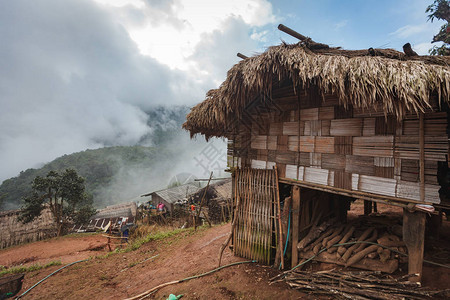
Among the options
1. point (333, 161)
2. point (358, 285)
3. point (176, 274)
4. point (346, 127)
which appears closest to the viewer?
point (358, 285)

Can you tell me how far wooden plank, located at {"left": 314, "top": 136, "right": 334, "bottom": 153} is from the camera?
12.1 feet

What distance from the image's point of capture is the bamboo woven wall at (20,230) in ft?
50.5

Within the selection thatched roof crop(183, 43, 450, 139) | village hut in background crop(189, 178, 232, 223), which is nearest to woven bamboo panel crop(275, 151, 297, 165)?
thatched roof crop(183, 43, 450, 139)

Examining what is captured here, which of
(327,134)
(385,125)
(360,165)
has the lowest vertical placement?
(360,165)

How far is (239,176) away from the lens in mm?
5191

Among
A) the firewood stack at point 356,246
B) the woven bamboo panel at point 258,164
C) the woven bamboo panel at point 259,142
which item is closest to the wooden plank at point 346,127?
the woven bamboo panel at point 259,142

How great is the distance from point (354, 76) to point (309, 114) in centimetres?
108

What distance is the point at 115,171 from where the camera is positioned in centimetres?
4691

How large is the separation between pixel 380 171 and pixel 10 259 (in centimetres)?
1818

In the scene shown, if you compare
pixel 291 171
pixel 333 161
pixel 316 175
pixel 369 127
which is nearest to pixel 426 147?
pixel 369 127

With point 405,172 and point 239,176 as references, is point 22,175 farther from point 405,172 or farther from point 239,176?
point 405,172

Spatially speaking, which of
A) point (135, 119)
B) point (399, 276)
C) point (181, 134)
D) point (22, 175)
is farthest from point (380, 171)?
point (135, 119)

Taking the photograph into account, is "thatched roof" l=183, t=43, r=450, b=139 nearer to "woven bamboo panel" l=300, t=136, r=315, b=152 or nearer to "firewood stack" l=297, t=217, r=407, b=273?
"woven bamboo panel" l=300, t=136, r=315, b=152

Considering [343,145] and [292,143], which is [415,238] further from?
[292,143]
